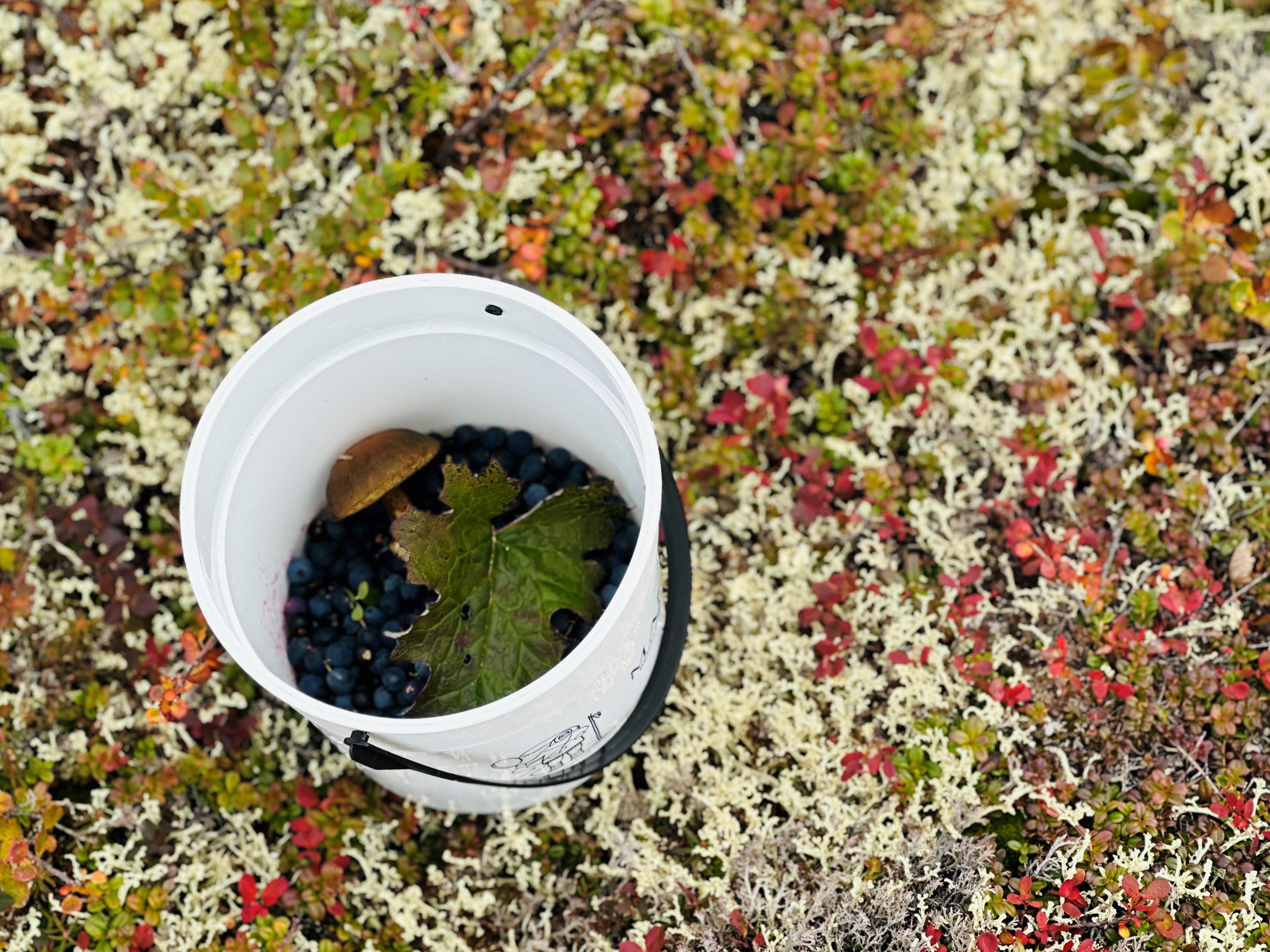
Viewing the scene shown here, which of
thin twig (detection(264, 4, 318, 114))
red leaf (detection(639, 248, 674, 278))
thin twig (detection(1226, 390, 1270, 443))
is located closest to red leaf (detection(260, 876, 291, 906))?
red leaf (detection(639, 248, 674, 278))

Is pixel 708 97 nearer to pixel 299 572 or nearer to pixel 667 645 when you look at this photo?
pixel 667 645

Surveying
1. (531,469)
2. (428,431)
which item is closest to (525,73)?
(428,431)

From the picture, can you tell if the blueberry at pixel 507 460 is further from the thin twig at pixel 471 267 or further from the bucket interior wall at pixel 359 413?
the thin twig at pixel 471 267

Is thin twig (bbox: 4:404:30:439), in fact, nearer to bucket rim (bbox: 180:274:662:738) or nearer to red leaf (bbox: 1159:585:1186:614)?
bucket rim (bbox: 180:274:662:738)

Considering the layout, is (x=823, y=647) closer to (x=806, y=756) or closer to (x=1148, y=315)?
(x=806, y=756)

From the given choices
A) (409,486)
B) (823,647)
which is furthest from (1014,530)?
(409,486)

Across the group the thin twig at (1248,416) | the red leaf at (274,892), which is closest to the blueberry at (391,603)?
the red leaf at (274,892)
